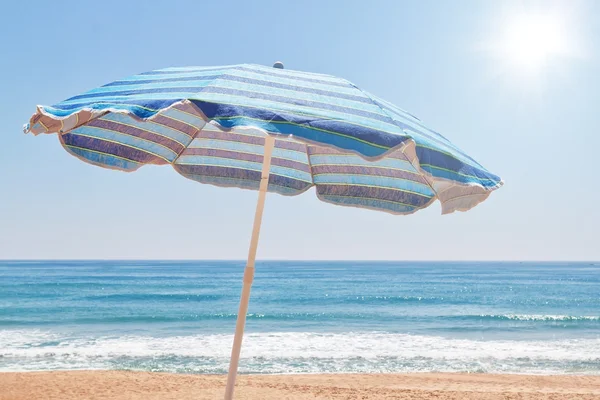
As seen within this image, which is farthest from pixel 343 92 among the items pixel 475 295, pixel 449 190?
Answer: pixel 475 295

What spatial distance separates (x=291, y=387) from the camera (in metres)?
9.56

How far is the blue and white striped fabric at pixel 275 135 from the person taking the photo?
7.83 ft

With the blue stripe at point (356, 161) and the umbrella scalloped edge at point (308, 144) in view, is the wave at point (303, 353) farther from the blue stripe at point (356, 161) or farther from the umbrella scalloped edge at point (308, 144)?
the umbrella scalloped edge at point (308, 144)

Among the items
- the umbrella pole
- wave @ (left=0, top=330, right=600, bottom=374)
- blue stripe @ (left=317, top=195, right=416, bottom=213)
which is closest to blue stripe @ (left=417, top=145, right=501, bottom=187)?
the umbrella pole

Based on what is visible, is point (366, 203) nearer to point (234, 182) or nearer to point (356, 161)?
point (356, 161)

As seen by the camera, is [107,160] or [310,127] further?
[107,160]

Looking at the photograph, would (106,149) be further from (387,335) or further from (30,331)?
(30,331)

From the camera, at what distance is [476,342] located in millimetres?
18203

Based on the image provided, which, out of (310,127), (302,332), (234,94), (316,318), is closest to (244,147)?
(234,94)

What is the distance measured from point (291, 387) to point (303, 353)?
202 inches

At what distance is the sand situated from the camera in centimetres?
882

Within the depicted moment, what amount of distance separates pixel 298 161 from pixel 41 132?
1.94 metres

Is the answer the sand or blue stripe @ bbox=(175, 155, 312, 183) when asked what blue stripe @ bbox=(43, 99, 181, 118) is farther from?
the sand

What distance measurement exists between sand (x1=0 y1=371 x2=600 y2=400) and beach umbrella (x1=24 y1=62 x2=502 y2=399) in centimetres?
509
